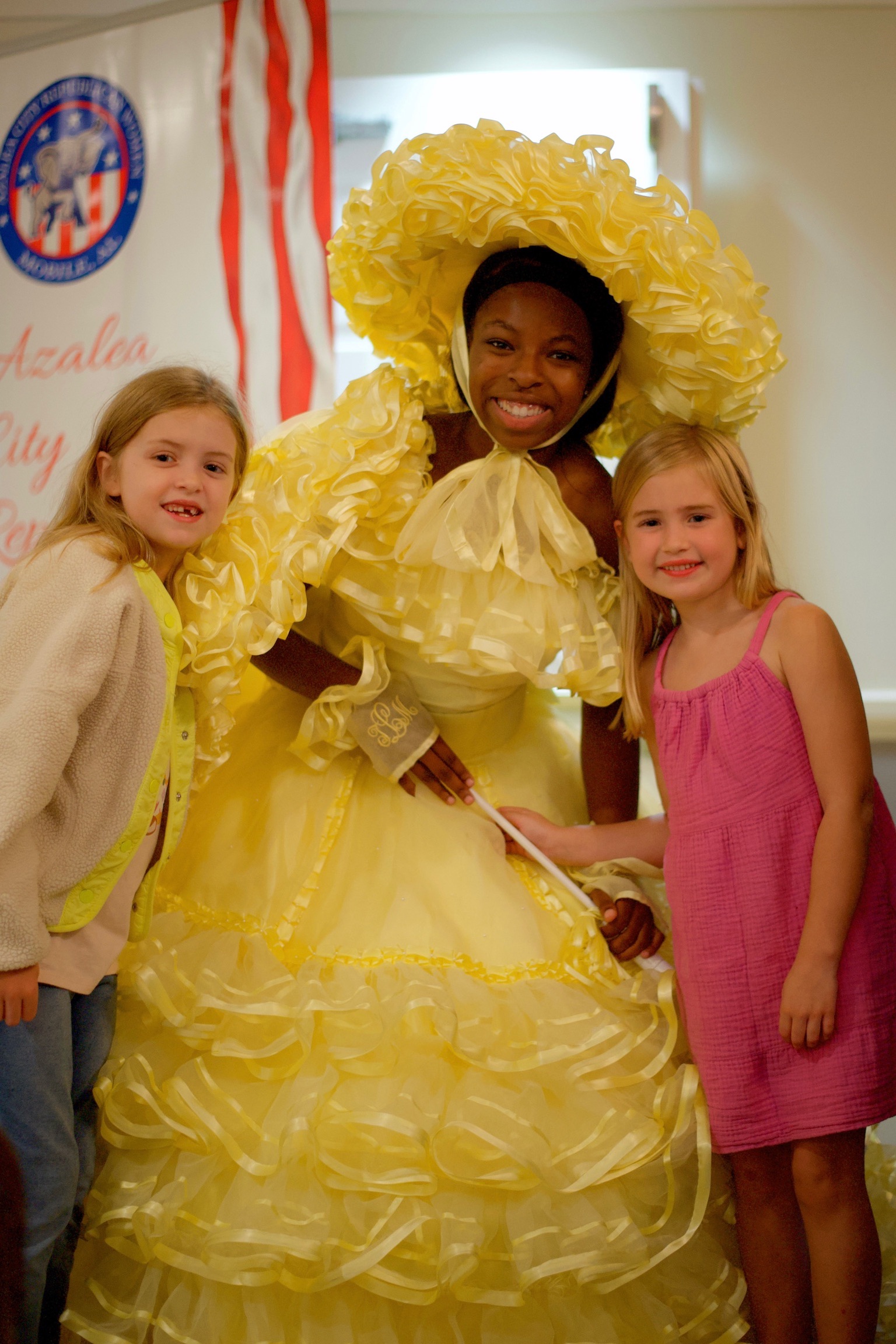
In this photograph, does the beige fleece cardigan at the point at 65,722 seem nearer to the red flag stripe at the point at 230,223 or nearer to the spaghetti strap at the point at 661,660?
the spaghetti strap at the point at 661,660

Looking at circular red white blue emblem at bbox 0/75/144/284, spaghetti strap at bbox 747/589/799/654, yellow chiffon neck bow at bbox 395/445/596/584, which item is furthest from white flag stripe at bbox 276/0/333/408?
spaghetti strap at bbox 747/589/799/654

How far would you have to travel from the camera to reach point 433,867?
1209 mm

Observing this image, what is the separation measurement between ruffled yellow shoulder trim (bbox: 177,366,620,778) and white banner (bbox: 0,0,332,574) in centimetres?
75

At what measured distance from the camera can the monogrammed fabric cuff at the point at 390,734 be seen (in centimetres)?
126

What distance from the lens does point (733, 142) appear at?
1.92 m

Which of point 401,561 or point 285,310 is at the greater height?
point 285,310

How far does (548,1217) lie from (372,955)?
1.01 feet

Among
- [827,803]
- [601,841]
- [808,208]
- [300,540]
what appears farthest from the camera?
[808,208]

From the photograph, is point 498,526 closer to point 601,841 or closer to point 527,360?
point 527,360

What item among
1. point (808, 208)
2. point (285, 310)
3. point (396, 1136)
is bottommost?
point (396, 1136)

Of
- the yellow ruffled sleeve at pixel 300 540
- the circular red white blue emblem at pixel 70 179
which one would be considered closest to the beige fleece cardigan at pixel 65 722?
the yellow ruffled sleeve at pixel 300 540

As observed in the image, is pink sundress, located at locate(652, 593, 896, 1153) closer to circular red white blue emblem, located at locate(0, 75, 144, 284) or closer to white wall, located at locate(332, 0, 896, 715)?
white wall, located at locate(332, 0, 896, 715)

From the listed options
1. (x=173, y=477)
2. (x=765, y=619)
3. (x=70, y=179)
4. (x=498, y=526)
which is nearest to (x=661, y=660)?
(x=765, y=619)

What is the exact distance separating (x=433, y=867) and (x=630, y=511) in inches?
18.6
